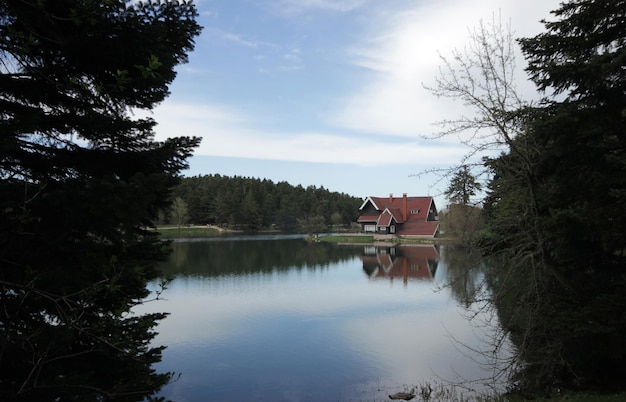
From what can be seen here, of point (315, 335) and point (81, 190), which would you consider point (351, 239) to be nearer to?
point (315, 335)

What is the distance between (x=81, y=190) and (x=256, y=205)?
86145 millimetres

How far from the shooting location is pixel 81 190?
2.59 m

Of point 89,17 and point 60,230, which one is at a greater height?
point 89,17

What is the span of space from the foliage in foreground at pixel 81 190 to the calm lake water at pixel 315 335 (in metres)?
5.64

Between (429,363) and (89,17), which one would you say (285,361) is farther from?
(89,17)

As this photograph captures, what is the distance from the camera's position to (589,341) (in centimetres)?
633

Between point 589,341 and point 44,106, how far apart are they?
7628mm

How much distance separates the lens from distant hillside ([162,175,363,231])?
273 ft

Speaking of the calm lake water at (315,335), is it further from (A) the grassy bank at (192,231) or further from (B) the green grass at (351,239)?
(A) the grassy bank at (192,231)

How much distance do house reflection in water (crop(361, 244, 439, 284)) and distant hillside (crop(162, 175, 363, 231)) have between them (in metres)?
28.7

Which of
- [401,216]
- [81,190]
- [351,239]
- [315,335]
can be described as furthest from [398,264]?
[81,190]

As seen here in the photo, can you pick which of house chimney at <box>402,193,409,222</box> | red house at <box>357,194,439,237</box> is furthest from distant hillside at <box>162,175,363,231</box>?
house chimney at <box>402,193,409,222</box>

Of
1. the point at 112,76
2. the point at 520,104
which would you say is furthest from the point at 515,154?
the point at 112,76

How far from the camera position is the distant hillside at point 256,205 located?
8306 centimetres
